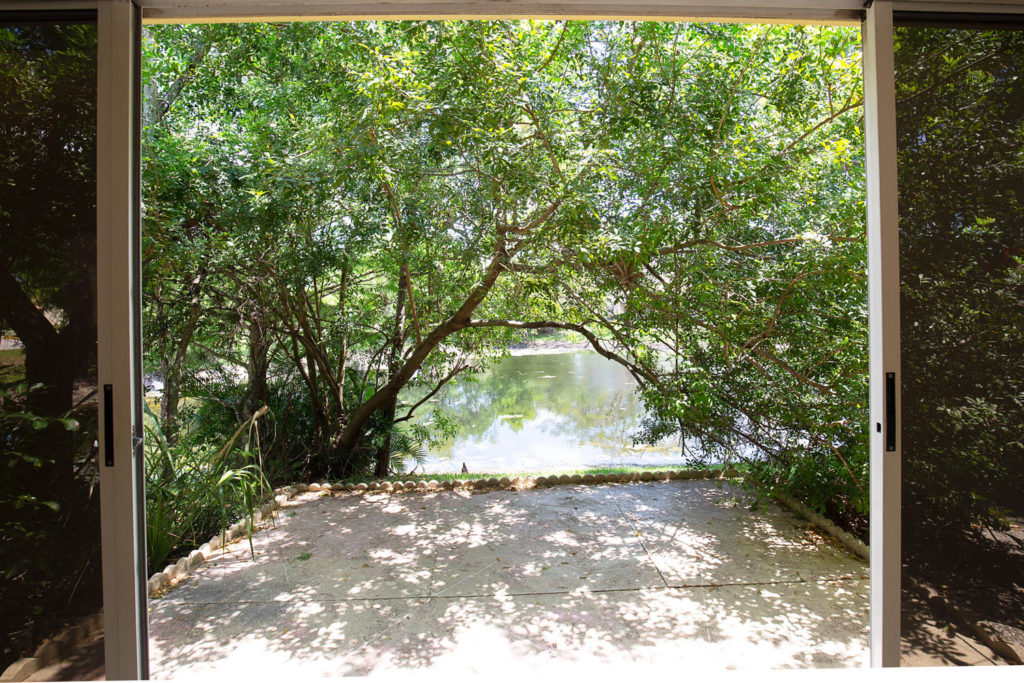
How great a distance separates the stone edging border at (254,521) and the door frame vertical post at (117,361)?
0.09 m

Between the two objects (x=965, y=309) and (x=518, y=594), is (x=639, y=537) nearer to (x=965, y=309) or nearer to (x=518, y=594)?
(x=518, y=594)

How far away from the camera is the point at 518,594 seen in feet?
9.36

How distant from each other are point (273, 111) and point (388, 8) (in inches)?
141

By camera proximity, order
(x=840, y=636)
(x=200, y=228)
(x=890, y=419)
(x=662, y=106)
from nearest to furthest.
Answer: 1. (x=890, y=419)
2. (x=840, y=636)
3. (x=662, y=106)
4. (x=200, y=228)

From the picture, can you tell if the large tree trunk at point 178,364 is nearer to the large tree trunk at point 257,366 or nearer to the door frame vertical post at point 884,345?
the large tree trunk at point 257,366

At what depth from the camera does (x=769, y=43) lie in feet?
10.6

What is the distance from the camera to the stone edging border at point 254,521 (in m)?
1.44

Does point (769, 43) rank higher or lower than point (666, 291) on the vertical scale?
higher

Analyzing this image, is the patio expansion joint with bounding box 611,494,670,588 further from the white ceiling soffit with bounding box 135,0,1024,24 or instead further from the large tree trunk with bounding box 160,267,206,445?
the large tree trunk with bounding box 160,267,206,445

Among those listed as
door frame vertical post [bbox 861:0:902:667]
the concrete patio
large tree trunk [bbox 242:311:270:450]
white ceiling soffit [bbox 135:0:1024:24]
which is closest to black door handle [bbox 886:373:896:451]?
door frame vertical post [bbox 861:0:902:667]

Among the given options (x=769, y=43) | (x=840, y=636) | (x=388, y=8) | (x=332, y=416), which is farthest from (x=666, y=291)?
(x=332, y=416)

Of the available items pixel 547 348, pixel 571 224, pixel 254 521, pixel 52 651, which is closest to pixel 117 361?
pixel 52 651

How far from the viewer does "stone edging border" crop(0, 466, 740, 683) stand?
4.74ft

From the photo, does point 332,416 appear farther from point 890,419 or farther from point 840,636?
point 890,419
